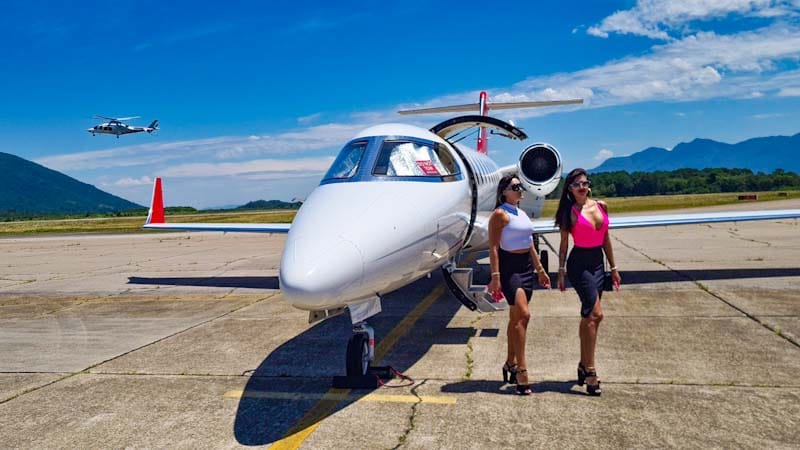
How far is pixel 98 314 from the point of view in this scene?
34.8 feet

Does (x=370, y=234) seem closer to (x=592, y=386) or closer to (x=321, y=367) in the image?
(x=321, y=367)

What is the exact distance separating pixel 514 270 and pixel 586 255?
66 cm

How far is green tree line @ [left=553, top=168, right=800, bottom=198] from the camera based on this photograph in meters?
99.2

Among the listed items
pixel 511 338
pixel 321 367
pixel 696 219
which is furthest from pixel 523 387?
pixel 696 219

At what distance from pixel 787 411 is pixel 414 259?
11.2ft

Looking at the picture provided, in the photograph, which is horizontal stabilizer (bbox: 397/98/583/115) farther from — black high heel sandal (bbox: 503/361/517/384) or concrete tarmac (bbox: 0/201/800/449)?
black high heel sandal (bbox: 503/361/517/384)

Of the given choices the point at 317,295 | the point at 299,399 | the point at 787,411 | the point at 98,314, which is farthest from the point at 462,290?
the point at 98,314

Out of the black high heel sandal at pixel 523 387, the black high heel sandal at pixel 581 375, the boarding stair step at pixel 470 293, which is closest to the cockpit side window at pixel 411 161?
the boarding stair step at pixel 470 293

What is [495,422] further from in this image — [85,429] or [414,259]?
[85,429]

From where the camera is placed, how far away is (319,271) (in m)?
4.61

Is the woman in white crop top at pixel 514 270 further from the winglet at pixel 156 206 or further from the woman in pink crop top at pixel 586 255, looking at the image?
the winglet at pixel 156 206

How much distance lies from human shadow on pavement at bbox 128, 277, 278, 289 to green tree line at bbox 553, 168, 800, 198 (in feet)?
326

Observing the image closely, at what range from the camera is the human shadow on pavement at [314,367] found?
4939 mm

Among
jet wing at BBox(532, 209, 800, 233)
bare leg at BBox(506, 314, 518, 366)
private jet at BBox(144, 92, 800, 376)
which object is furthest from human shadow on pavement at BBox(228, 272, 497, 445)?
jet wing at BBox(532, 209, 800, 233)
